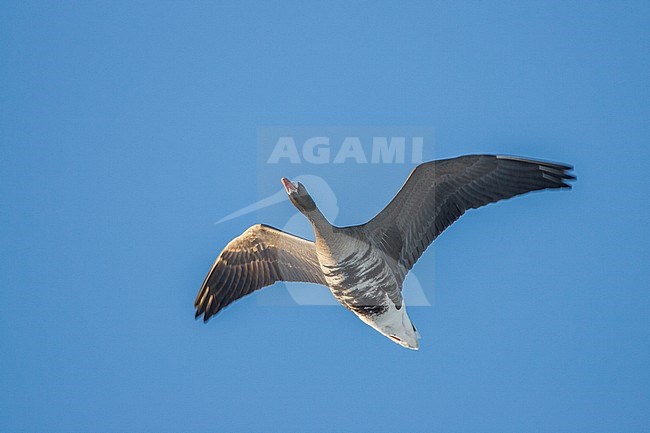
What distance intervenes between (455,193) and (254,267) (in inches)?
143

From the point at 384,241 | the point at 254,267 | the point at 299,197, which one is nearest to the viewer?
the point at 299,197

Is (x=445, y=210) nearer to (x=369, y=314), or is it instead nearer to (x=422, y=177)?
(x=422, y=177)

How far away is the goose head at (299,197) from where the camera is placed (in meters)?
13.5

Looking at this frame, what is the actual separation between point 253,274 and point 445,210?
347cm

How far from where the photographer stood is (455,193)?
47.8 feet

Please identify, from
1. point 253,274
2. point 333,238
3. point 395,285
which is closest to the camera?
point 333,238

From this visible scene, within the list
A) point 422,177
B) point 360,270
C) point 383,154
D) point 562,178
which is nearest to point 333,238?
point 360,270

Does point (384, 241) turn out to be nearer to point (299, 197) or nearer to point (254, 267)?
point (299, 197)

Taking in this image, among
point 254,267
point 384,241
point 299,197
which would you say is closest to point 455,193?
point 384,241

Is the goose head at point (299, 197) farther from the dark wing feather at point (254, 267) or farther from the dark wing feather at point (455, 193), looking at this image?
the dark wing feather at point (254, 267)

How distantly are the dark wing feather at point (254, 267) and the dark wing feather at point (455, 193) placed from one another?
1.44 m

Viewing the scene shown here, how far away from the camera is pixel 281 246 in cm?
1520

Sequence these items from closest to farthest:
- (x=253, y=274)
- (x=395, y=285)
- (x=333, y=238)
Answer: (x=333, y=238) < (x=395, y=285) < (x=253, y=274)

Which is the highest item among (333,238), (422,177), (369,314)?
(422,177)
